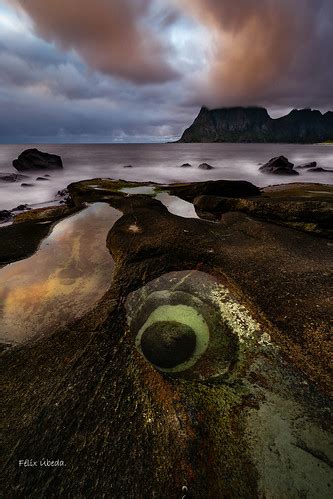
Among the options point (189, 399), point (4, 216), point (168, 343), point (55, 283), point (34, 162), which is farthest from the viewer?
point (34, 162)

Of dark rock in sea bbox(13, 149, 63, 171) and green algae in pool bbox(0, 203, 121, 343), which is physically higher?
green algae in pool bbox(0, 203, 121, 343)

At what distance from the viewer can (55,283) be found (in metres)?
6.73

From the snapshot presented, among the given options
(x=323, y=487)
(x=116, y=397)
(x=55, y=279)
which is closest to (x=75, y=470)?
(x=116, y=397)

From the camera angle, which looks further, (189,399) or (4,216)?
(4,216)

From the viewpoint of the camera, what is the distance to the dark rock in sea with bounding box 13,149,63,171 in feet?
187

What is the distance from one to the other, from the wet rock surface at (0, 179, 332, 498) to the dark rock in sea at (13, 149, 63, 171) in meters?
60.1

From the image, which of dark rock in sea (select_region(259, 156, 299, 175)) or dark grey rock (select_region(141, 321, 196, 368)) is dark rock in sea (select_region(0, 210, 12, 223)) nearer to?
dark grey rock (select_region(141, 321, 196, 368))

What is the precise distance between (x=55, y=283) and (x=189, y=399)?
4411 mm

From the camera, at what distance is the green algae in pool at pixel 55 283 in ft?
17.4

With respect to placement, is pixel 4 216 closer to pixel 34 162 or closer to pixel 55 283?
pixel 55 283

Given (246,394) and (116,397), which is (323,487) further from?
(116,397)

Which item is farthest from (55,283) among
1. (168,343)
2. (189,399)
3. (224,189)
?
(224,189)

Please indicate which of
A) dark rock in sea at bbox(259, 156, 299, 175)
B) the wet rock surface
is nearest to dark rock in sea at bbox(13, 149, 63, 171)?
dark rock in sea at bbox(259, 156, 299, 175)

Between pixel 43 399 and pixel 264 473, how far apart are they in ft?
8.73
